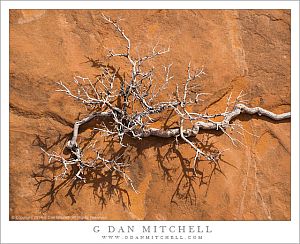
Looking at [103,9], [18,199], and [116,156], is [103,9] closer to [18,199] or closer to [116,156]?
[116,156]

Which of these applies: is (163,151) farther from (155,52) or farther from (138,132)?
(155,52)

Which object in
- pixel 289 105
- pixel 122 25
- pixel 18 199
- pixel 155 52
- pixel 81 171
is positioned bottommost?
pixel 18 199

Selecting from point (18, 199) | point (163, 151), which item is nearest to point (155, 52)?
point (163, 151)

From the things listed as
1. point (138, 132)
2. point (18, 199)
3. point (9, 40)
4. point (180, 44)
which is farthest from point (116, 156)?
point (9, 40)

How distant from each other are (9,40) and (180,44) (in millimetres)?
1452

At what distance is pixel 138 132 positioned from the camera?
3.29m

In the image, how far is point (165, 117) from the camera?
338cm

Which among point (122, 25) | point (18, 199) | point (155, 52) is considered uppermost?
point (122, 25)

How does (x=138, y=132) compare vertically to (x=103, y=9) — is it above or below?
below

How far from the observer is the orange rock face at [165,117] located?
333 centimetres

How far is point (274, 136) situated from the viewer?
3.40m

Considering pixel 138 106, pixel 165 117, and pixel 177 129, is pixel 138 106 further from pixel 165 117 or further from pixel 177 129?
pixel 177 129

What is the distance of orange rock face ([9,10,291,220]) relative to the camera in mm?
3326

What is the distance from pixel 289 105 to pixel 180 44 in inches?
42.4
